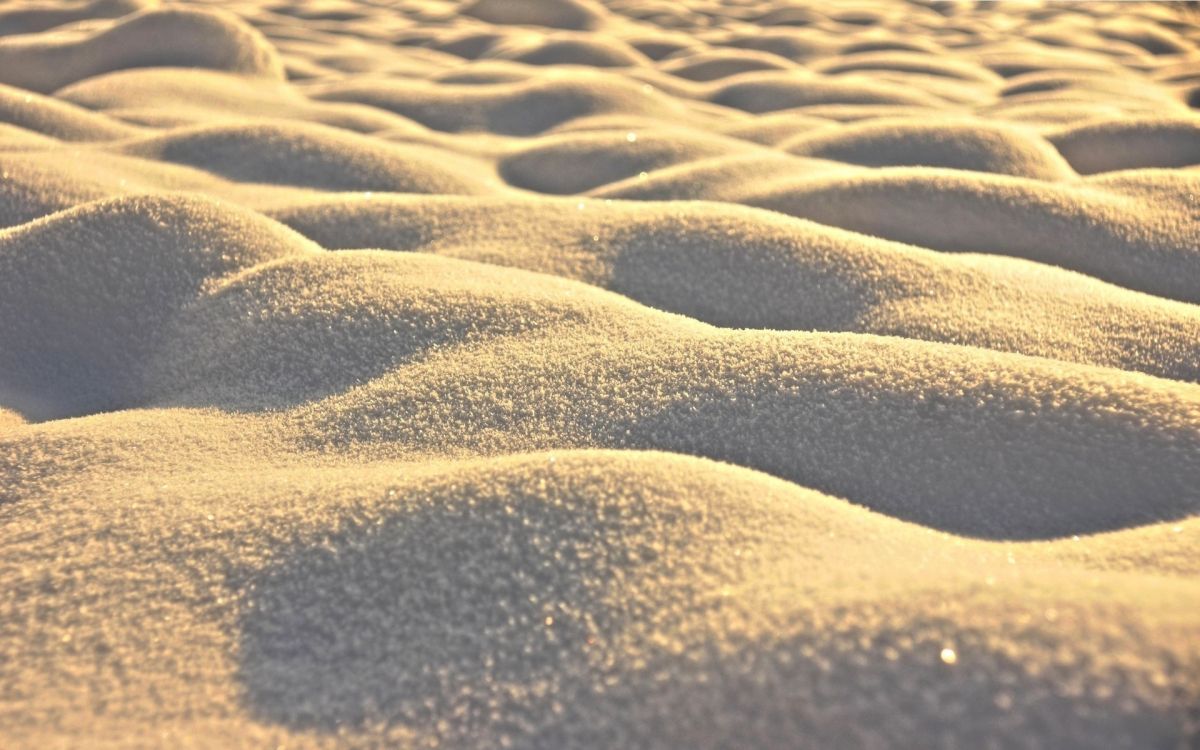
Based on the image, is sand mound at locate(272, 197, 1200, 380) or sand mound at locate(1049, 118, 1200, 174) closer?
sand mound at locate(272, 197, 1200, 380)

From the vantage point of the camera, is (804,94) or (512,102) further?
(804,94)

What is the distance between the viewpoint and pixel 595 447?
780mm

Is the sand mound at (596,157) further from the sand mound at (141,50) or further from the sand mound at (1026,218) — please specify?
the sand mound at (141,50)

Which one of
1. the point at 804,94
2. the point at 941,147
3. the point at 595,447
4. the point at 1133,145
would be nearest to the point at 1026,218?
the point at 941,147

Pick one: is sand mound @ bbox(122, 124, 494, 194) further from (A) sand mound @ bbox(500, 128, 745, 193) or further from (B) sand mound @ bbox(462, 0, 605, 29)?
(B) sand mound @ bbox(462, 0, 605, 29)

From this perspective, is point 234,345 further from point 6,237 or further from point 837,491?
point 837,491

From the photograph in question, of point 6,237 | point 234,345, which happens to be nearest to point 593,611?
point 234,345

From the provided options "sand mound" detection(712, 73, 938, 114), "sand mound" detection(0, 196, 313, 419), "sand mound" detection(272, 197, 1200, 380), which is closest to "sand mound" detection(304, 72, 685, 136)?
"sand mound" detection(712, 73, 938, 114)

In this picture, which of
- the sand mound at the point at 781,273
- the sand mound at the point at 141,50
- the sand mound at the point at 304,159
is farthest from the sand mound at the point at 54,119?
the sand mound at the point at 781,273

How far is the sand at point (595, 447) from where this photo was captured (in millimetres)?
496

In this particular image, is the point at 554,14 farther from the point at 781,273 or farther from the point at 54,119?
the point at 781,273

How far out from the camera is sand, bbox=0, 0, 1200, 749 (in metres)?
0.50

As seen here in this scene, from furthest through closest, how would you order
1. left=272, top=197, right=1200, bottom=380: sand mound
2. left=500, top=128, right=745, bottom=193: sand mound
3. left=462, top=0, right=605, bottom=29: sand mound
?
1. left=462, top=0, right=605, bottom=29: sand mound
2. left=500, top=128, right=745, bottom=193: sand mound
3. left=272, top=197, right=1200, bottom=380: sand mound

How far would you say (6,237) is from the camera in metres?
1.12
